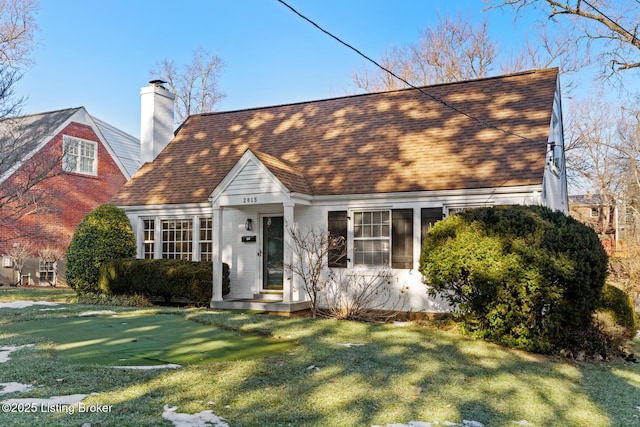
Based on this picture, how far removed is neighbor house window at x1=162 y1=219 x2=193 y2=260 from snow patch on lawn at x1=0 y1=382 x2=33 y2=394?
949 cm

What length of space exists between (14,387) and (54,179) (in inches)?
740

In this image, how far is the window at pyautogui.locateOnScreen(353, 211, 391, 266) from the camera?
40.1ft

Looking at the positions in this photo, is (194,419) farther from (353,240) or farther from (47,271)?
(47,271)

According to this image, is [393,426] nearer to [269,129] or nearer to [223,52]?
[269,129]

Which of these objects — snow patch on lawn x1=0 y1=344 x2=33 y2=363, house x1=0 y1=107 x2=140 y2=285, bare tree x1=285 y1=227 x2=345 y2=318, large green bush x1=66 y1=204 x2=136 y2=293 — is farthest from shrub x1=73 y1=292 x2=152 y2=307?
snow patch on lawn x1=0 y1=344 x2=33 y2=363

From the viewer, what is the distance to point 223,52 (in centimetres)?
3788

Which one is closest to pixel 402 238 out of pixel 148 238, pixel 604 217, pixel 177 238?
pixel 177 238

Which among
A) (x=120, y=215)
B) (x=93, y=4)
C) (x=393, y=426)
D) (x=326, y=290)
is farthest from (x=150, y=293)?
(x=393, y=426)

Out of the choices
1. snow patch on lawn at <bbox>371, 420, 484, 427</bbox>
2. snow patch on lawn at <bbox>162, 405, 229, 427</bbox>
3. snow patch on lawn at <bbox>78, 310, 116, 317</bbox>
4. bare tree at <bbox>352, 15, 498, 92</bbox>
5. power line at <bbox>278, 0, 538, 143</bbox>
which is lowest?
snow patch on lawn at <bbox>371, 420, 484, 427</bbox>

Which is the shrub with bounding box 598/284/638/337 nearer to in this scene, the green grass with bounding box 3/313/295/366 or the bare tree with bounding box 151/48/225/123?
the green grass with bounding box 3/313/295/366

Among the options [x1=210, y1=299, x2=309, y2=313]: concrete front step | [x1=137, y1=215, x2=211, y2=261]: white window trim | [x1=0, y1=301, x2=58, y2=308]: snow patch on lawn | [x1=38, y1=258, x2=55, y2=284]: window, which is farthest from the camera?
[x1=38, y1=258, x2=55, y2=284]: window

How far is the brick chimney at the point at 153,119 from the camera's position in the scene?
17656mm

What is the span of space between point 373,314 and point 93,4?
34.9ft

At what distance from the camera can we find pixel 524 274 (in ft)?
26.7
